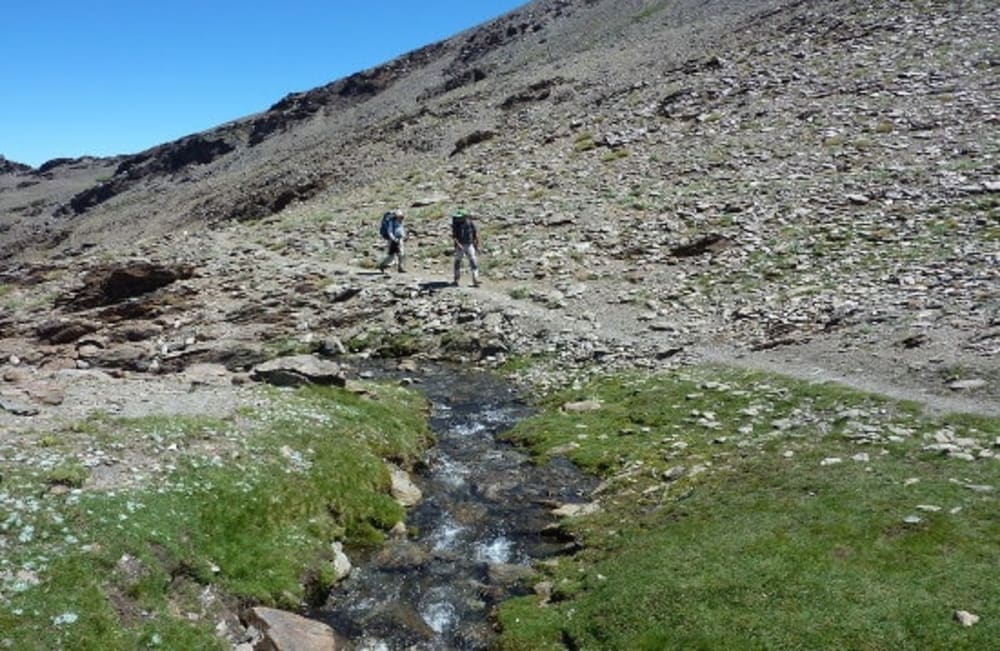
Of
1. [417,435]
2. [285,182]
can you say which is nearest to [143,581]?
[417,435]

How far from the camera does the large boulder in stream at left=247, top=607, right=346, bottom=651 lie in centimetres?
1381

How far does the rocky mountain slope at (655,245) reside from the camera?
29156 millimetres

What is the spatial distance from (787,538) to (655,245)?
2978cm

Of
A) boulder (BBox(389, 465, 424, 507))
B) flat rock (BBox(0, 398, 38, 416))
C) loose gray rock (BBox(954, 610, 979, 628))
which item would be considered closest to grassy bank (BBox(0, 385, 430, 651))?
boulder (BBox(389, 465, 424, 507))

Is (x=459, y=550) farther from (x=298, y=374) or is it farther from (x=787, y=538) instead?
(x=298, y=374)

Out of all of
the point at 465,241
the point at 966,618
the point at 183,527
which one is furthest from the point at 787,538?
the point at 465,241

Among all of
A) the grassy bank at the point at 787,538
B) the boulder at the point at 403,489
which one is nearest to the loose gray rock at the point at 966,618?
the grassy bank at the point at 787,538

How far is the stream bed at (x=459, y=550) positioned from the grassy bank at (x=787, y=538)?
86cm

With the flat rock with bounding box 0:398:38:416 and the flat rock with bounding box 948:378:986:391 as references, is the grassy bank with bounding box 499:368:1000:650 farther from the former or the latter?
the flat rock with bounding box 0:398:38:416

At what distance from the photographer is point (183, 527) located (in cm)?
1555

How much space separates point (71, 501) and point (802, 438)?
17.0 meters

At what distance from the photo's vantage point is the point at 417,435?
2502 cm

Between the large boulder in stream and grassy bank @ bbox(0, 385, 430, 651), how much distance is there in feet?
1.81

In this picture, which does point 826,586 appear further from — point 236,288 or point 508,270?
point 236,288
